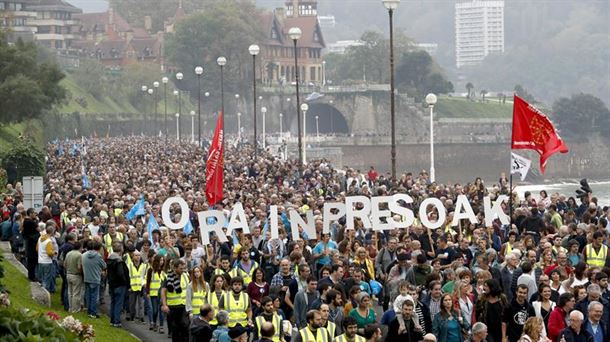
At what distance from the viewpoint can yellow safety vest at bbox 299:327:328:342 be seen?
619 inches

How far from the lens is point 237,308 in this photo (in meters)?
17.8

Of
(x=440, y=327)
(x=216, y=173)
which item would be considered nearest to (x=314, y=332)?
(x=440, y=327)

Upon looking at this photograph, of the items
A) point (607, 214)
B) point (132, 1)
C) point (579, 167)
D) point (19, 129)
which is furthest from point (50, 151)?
point (132, 1)

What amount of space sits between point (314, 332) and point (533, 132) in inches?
449

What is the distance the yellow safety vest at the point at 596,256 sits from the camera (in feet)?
70.1

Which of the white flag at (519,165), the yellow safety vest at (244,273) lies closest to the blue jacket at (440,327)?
the yellow safety vest at (244,273)

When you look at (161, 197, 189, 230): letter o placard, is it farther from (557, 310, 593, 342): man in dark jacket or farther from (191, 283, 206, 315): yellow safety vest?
(557, 310, 593, 342): man in dark jacket

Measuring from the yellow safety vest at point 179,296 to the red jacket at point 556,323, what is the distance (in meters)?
5.36

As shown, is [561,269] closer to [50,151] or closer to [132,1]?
[50,151]

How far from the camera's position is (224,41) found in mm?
136375

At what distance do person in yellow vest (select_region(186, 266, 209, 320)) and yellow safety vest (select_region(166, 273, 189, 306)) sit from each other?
0.91 meters

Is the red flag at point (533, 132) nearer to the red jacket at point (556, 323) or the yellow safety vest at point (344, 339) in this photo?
the red jacket at point (556, 323)

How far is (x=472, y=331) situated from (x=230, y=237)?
879 cm

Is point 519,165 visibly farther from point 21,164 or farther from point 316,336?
point 21,164
